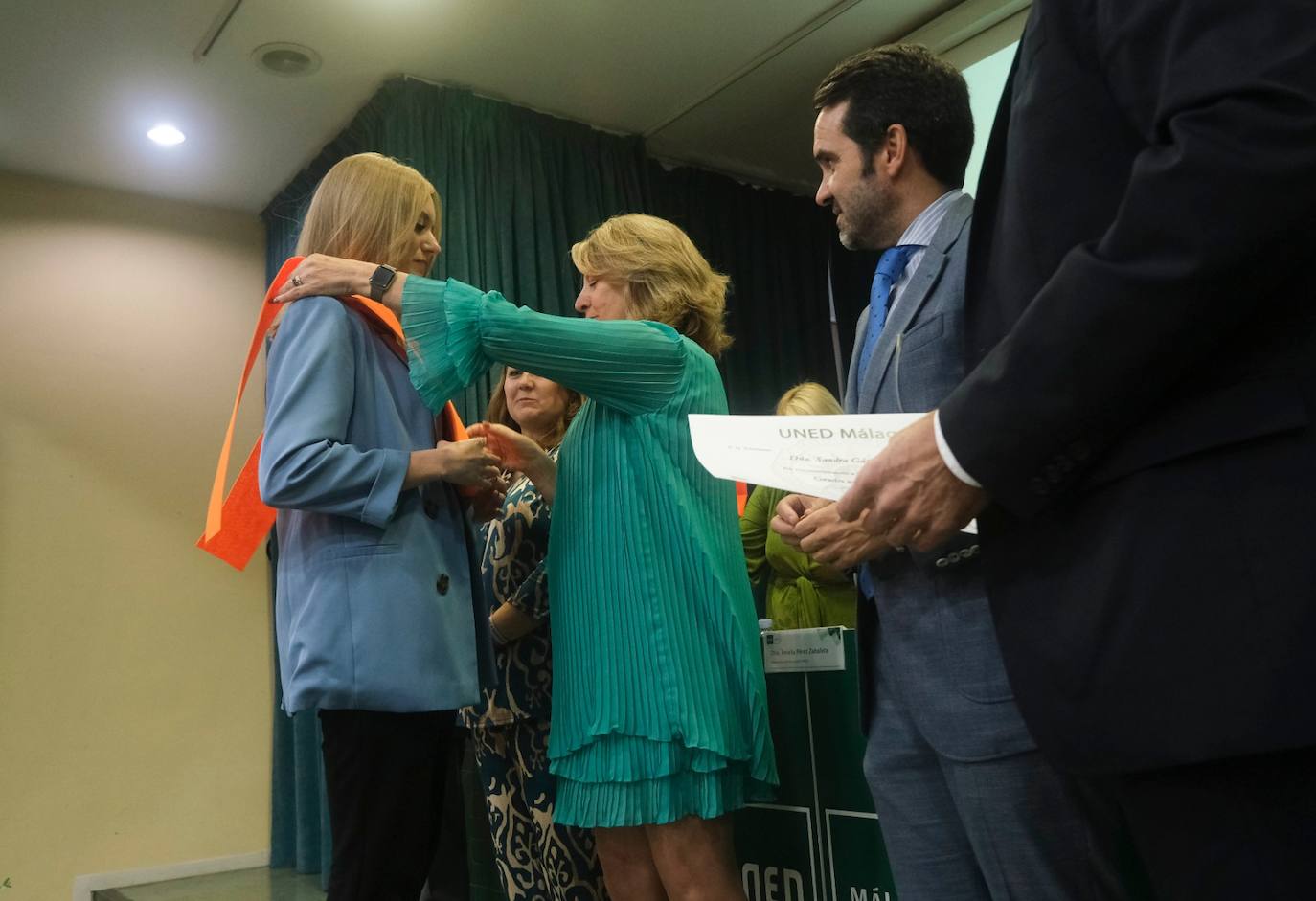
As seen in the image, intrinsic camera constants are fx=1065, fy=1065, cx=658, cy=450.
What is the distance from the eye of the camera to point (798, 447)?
89 centimetres

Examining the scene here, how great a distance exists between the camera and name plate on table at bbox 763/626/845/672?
5.90ft

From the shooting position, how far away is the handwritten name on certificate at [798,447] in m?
0.87

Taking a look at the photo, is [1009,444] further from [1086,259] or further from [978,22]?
[978,22]

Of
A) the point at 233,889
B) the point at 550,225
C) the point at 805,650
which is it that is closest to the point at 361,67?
the point at 550,225

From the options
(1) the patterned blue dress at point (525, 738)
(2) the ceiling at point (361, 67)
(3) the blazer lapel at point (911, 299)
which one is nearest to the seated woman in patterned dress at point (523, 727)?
(1) the patterned blue dress at point (525, 738)

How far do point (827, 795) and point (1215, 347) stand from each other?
130 cm

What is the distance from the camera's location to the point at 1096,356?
657 mm

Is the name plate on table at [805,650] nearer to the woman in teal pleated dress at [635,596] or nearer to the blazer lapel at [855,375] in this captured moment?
the woman in teal pleated dress at [635,596]

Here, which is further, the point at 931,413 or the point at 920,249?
the point at 920,249

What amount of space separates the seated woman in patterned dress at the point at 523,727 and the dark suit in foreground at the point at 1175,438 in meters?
1.25

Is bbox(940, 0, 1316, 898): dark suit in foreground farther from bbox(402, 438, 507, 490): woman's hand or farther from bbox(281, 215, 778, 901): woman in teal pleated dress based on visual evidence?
bbox(402, 438, 507, 490): woman's hand

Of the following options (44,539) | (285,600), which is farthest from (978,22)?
(44,539)

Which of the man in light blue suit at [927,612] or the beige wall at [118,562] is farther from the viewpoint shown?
the beige wall at [118,562]

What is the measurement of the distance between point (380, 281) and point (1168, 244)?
1094 millimetres
